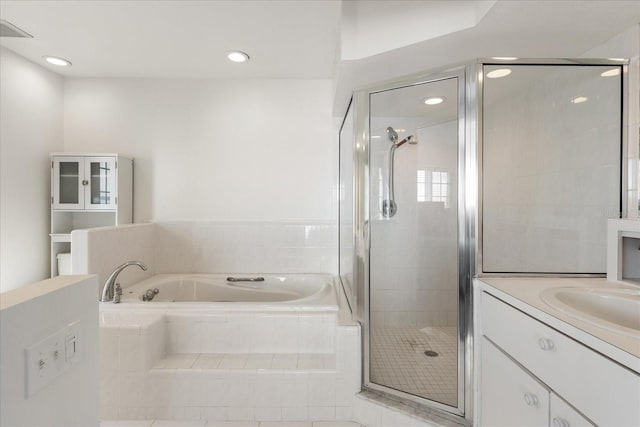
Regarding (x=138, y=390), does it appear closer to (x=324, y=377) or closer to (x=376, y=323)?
(x=324, y=377)

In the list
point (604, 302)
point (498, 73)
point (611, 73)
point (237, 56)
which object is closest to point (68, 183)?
point (237, 56)

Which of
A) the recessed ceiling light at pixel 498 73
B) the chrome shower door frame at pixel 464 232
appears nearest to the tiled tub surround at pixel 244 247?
the chrome shower door frame at pixel 464 232

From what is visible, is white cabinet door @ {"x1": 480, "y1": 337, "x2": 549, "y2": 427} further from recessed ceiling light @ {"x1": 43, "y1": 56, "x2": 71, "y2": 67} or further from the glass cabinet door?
recessed ceiling light @ {"x1": 43, "y1": 56, "x2": 71, "y2": 67}

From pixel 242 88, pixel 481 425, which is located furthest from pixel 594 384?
pixel 242 88

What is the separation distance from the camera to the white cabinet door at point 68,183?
2.78 m

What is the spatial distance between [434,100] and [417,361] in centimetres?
152

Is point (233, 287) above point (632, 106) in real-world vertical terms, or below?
below

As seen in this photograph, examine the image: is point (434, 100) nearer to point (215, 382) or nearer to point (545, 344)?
point (545, 344)

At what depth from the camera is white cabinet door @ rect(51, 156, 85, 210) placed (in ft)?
9.11

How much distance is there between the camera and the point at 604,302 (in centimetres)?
123

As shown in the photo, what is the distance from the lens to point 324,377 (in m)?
1.83

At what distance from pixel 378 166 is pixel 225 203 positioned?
5.54 feet

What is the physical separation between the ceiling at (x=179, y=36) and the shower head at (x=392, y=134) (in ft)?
2.63

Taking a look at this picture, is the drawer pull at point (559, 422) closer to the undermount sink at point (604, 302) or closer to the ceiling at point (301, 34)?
the undermount sink at point (604, 302)
